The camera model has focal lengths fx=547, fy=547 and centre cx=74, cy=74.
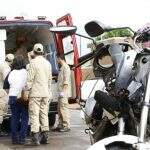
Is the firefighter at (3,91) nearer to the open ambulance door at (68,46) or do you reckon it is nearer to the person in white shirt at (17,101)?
the person in white shirt at (17,101)

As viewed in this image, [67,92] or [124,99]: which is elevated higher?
[124,99]

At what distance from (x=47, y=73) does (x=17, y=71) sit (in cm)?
62

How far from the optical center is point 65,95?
1202 centimetres

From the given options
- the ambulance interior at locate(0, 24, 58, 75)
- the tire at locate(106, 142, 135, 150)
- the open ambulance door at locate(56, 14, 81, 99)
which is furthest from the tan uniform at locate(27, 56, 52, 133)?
the tire at locate(106, 142, 135, 150)

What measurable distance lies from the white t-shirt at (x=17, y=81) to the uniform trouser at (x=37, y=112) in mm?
435

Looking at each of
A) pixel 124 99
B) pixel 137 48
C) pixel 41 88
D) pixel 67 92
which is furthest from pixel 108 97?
pixel 67 92

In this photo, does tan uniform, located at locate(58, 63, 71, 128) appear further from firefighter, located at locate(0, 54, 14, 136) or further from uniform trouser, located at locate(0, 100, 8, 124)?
uniform trouser, located at locate(0, 100, 8, 124)

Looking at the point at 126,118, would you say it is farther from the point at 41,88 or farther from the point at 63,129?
the point at 63,129

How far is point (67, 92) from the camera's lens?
1209 cm

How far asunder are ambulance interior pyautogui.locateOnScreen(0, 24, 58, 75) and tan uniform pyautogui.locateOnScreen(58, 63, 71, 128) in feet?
1.18

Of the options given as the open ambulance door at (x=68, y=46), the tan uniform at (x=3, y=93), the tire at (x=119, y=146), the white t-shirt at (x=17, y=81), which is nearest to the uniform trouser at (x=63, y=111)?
the open ambulance door at (x=68, y=46)

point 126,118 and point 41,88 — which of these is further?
point 41,88

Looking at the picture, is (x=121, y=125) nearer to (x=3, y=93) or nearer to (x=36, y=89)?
(x=36, y=89)

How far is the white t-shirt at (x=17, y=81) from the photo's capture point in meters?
10.4
